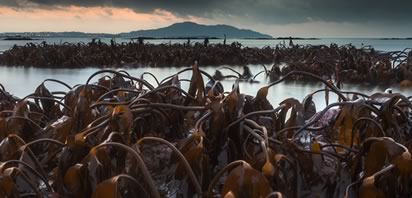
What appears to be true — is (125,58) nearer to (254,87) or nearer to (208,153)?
(254,87)

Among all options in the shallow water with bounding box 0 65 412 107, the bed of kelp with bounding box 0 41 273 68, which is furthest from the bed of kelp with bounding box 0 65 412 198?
the bed of kelp with bounding box 0 41 273 68

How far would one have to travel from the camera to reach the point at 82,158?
126cm

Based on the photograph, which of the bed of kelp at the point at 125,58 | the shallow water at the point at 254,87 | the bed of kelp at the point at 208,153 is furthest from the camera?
the bed of kelp at the point at 125,58

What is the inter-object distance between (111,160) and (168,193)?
5.9 inches

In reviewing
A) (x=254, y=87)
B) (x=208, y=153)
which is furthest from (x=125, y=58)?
(x=208, y=153)

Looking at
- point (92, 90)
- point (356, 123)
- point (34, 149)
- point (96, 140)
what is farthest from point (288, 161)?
point (92, 90)

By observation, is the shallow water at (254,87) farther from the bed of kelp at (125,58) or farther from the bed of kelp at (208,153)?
the bed of kelp at (208,153)

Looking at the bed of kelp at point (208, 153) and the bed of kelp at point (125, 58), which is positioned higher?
the bed of kelp at point (208, 153)

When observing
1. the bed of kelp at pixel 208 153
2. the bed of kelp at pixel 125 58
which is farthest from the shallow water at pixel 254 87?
the bed of kelp at pixel 208 153

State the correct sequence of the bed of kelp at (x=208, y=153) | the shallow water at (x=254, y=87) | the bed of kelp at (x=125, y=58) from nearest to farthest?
the bed of kelp at (x=208, y=153)
the shallow water at (x=254, y=87)
the bed of kelp at (x=125, y=58)

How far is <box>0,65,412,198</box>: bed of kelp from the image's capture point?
1109 millimetres

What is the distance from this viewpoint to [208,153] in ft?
4.64

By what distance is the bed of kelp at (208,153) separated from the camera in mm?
1109

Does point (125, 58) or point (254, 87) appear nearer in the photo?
point (254, 87)
